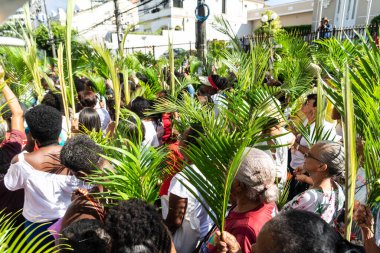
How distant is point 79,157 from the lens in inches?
74.2

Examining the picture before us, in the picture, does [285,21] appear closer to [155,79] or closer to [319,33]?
[319,33]

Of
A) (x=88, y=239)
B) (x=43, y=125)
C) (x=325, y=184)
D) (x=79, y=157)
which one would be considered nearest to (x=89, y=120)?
(x=43, y=125)

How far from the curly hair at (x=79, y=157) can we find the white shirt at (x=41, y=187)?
203mm

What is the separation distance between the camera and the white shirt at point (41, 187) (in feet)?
6.59

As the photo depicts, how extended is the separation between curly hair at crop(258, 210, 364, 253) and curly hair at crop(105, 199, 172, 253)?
0.45m

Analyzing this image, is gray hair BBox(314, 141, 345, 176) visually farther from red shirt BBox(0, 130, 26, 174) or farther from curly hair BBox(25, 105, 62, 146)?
red shirt BBox(0, 130, 26, 174)

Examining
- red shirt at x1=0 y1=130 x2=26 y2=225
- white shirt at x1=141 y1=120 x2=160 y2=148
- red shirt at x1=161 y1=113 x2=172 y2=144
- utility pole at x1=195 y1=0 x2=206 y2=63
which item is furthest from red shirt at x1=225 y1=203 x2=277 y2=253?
utility pole at x1=195 y1=0 x2=206 y2=63

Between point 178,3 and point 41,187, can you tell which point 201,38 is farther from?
point 178,3

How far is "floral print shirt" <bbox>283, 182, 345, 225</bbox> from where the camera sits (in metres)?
1.89

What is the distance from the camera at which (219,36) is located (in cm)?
3503

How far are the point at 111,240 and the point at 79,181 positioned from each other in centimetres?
85

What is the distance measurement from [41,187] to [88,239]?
0.82m

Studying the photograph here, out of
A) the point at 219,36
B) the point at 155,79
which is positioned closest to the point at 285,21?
the point at 219,36

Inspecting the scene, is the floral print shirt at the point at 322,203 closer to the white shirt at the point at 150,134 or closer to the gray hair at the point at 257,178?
the gray hair at the point at 257,178
